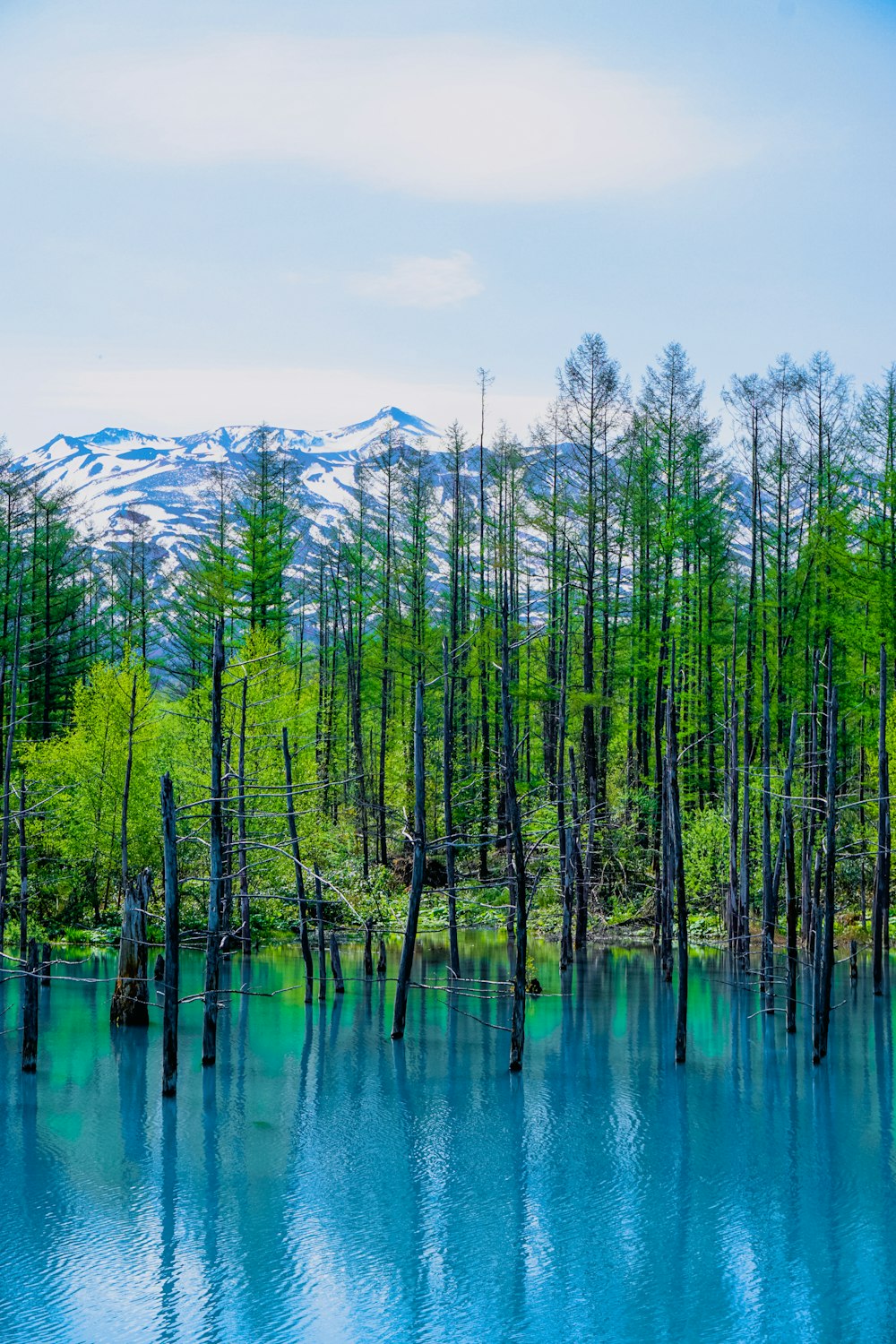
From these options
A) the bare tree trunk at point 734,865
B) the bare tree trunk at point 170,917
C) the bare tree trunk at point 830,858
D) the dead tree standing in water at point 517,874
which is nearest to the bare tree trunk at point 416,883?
the dead tree standing in water at point 517,874

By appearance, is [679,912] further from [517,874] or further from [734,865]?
[734,865]

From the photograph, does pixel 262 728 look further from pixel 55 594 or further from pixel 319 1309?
pixel 319 1309

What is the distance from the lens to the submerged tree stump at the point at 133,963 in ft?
60.1

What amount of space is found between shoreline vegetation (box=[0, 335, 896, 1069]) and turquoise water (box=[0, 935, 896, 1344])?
506 centimetres

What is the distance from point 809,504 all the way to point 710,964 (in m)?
15.3

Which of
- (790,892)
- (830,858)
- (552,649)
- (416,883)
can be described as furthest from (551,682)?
(830,858)

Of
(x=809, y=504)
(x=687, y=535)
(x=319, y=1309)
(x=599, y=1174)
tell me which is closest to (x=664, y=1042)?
(x=599, y=1174)

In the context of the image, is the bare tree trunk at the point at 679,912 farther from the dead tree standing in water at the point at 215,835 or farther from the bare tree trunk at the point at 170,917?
the bare tree trunk at the point at 170,917

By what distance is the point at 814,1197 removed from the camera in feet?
40.1

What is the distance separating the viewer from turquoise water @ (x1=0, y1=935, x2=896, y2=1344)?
9617 millimetres

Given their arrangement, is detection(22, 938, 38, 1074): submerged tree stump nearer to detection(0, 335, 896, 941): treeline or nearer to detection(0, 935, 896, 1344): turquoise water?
detection(0, 935, 896, 1344): turquoise water

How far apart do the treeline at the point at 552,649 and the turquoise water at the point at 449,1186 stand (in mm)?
6869

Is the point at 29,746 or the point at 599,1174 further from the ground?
the point at 29,746

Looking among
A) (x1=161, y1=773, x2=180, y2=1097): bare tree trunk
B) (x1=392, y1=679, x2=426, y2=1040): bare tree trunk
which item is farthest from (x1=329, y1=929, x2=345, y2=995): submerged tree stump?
(x1=161, y1=773, x2=180, y2=1097): bare tree trunk
